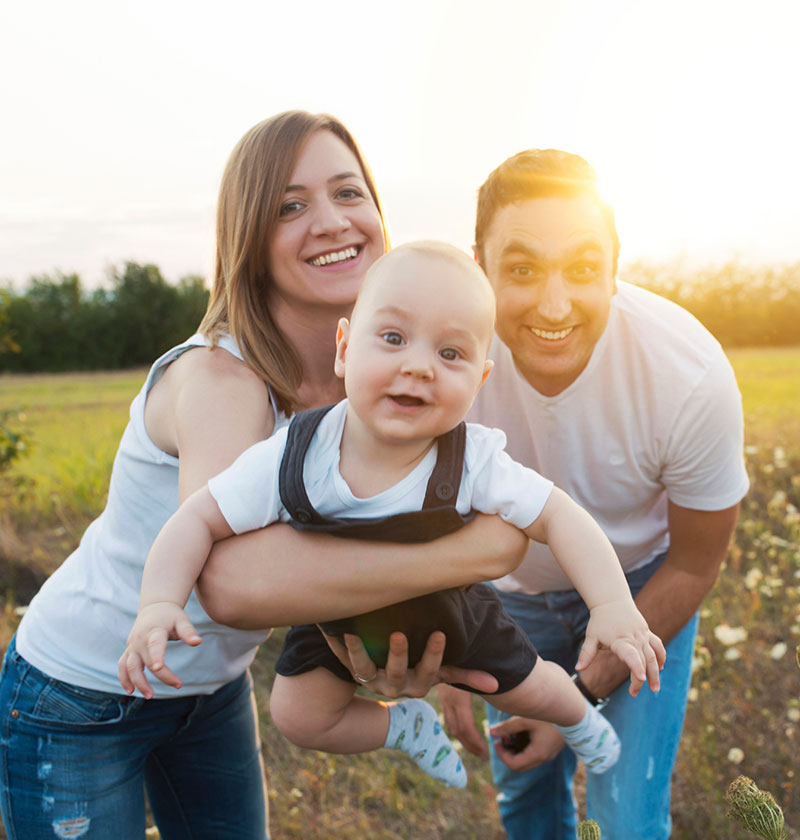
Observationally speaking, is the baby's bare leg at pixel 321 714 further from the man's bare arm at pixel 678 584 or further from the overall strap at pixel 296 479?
the man's bare arm at pixel 678 584

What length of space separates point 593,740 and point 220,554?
1145mm

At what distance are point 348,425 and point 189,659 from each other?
742 mm

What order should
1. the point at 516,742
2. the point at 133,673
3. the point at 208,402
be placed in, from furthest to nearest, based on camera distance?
1. the point at 516,742
2. the point at 208,402
3. the point at 133,673

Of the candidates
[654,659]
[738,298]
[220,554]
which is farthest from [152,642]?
[738,298]

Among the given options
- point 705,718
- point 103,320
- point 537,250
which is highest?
point 537,250

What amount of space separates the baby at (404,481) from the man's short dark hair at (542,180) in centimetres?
66

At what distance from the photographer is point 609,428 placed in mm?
2342

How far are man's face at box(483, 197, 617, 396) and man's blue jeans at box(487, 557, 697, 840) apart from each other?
2.85ft

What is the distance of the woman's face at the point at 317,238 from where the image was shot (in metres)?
2.05

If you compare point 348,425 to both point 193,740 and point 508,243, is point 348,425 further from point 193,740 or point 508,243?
point 193,740

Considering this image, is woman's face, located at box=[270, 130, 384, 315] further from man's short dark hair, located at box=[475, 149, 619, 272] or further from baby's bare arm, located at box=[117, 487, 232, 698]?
baby's bare arm, located at box=[117, 487, 232, 698]

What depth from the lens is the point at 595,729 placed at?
6.84ft

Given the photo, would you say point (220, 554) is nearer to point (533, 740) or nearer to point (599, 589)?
point (599, 589)

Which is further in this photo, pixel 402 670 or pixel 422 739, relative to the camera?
pixel 422 739
